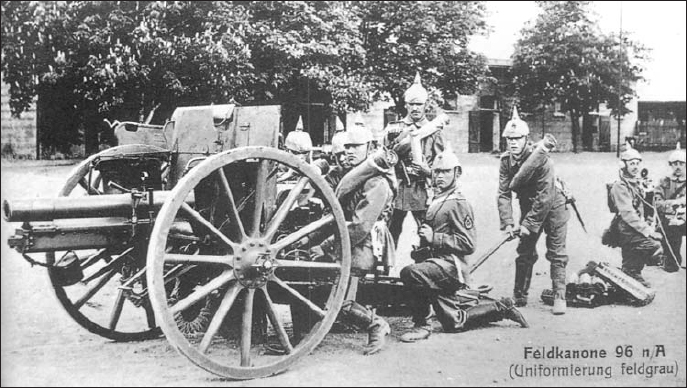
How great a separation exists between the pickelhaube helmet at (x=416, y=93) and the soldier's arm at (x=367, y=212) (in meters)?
1.41

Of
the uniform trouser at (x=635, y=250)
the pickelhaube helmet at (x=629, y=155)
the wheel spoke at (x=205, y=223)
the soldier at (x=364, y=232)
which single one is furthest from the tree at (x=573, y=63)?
the wheel spoke at (x=205, y=223)

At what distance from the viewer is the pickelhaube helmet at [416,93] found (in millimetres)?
5918

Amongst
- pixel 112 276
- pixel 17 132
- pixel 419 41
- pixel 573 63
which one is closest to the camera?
pixel 112 276

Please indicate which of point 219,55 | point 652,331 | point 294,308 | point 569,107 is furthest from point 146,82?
point 652,331

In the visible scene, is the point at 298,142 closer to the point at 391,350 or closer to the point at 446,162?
the point at 446,162

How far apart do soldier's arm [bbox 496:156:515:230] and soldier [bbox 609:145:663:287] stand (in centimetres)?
126

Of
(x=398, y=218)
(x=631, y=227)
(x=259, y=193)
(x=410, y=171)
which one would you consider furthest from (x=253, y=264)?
(x=631, y=227)

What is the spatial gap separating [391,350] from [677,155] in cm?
370

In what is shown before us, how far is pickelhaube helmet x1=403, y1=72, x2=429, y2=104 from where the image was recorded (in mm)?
5918

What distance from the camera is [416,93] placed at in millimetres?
5914

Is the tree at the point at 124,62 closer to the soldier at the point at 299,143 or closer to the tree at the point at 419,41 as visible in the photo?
the soldier at the point at 299,143

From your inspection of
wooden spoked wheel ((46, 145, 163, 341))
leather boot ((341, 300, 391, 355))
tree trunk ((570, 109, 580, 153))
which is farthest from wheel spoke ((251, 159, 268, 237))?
tree trunk ((570, 109, 580, 153))

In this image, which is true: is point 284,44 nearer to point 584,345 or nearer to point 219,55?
point 219,55

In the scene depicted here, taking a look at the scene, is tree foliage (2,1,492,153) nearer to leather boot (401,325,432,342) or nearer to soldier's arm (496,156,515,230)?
soldier's arm (496,156,515,230)
